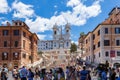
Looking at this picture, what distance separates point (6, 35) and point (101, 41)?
2267 cm

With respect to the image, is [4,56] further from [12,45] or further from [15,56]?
[12,45]

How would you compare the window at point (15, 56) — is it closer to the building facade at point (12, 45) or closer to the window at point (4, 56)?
the building facade at point (12, 45)

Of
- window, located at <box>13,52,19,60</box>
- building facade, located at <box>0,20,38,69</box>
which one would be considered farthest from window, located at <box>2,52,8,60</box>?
window, located at <box>13,52,19,60</box>

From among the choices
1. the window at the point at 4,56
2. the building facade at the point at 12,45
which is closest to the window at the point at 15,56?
the building facade at the point at 12,45

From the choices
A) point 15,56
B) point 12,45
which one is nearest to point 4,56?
point 15,56

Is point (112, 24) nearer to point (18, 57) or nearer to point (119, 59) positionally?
point (119, 59)

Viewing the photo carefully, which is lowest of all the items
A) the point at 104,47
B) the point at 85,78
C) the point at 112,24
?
the point at 85,78

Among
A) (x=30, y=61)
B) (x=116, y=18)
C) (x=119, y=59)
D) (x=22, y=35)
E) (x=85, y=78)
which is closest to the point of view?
(x=85, y=78)

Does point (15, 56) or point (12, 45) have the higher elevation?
point (12, 45)

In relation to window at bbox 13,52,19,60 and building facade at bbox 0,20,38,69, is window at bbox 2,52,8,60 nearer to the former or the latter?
building facade at bbox 0,20,38,69

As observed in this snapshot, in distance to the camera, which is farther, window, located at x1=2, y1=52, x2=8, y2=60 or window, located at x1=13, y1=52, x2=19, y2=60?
window, located at x1=2, y1=52, x2=8, y2=60

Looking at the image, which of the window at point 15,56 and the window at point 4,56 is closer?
the window at point 15,56

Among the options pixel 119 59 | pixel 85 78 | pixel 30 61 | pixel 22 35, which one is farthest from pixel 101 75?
pixel 30 61

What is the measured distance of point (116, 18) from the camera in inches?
3494
